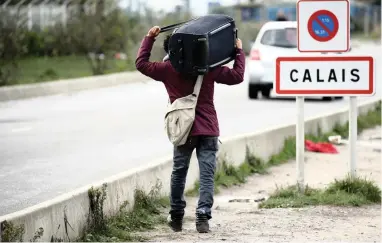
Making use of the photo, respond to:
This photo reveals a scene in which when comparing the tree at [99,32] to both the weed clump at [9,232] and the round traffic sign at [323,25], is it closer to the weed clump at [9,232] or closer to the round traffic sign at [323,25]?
the round traffic sign at [323,25]

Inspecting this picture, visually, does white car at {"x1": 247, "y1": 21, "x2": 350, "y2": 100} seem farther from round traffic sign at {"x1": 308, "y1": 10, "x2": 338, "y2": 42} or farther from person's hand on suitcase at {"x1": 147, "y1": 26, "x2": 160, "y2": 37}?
person's hand on suitcase at {"x1": 147, "y1": 26, "x2": 160, "y2": 37}

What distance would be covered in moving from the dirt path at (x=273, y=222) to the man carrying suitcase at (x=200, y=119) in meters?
0.23

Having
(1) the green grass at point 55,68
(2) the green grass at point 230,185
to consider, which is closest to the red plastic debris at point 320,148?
(2) the green grass at point 230,185

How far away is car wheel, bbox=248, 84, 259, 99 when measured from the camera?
79.1 ft

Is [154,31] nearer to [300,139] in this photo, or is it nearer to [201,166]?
[201,166]

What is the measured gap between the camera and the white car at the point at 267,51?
23.1 m

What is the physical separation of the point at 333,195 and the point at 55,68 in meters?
21.8

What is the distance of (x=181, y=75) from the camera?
29.0 feet

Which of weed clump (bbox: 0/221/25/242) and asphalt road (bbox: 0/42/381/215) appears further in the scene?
asphalt road (bbox: 0/42/381/215)

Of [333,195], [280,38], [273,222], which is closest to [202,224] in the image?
[273,222]

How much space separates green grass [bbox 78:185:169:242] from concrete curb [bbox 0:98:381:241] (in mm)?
70

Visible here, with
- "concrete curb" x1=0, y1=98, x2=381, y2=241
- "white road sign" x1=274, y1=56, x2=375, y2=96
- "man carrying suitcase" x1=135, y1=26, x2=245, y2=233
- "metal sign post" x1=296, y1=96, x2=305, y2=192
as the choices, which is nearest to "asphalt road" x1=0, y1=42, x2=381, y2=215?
"concrete curb" x1=0, y1=98, x2=381, y2=241

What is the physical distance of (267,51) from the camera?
23656 millimetres

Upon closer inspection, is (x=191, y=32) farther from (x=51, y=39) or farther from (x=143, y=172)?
(x=51, y=39)
